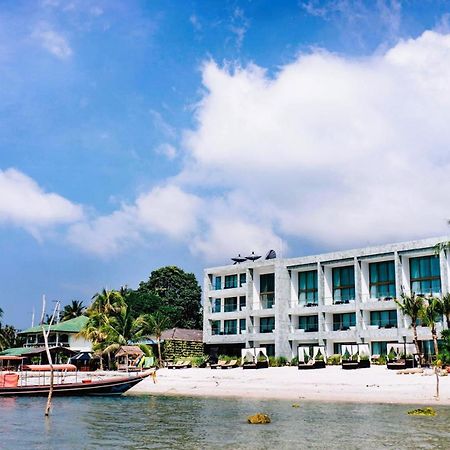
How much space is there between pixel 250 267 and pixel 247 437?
39794mm

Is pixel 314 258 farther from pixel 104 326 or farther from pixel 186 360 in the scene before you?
pixel 104 326

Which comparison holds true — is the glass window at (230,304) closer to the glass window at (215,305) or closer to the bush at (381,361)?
the glass window at (215,305)

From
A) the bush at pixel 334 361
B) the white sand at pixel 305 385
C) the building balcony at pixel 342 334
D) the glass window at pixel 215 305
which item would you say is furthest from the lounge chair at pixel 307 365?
the glass window at pixel 215 305

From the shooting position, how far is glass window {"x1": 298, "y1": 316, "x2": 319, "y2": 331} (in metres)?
57.4

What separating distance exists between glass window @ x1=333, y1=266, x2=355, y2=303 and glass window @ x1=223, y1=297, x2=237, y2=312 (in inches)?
456

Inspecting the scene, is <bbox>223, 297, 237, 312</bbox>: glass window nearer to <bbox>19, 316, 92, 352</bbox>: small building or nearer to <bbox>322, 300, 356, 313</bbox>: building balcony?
<bbox>322, 300, 356, 313</bbox>: building balcony

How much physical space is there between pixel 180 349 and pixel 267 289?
40.5ft

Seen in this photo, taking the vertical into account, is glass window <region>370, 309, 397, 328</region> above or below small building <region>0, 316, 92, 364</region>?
above

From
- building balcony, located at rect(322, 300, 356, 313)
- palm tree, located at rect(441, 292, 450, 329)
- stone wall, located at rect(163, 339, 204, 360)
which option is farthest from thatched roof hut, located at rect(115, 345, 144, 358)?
palm tree, located at rect(441, 292, 450, 329)

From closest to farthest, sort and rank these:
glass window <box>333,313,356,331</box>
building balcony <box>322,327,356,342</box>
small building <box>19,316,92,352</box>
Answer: building balcony <box>322,327,356,342</box> → glass window <box>333,313,356,331</box> → small building <box>19,316,92,352</box>

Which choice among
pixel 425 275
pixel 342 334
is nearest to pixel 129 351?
pixel 342 334

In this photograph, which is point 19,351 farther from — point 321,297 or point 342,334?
point 342,334

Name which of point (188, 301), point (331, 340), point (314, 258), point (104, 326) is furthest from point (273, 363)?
point (188, 301)

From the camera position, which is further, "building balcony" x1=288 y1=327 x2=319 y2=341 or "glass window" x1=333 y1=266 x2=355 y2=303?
"building balcony" x1=288 y1=327 x2=319 y2=341
